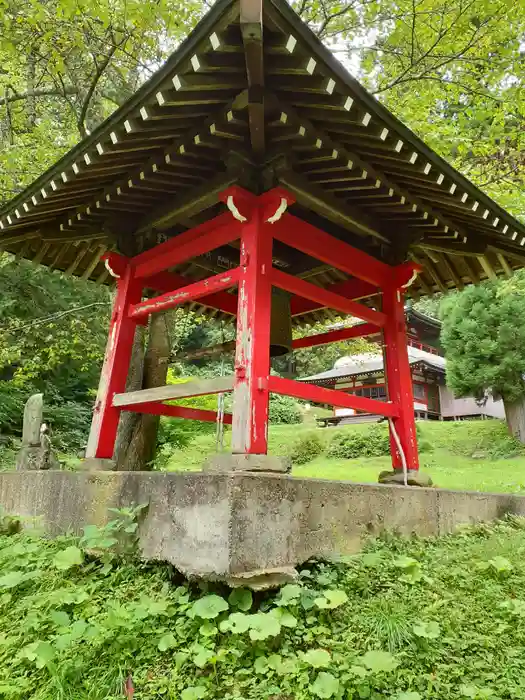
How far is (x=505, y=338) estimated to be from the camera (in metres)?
18.3

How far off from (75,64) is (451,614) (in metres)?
9.26

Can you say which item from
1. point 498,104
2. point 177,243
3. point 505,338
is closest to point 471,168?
point 498,104

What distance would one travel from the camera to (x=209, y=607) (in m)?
2.71

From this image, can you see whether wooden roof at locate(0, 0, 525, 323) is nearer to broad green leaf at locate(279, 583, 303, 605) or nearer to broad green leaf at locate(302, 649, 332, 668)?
broad green leaf at locate(279, 583, 303, 605)

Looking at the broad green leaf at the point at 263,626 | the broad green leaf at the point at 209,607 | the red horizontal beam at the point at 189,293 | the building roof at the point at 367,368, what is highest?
the building roof at the point at 367,368

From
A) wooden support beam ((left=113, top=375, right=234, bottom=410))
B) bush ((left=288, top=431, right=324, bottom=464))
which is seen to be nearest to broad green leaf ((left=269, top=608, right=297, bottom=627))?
wooden support beam ((left=113, top=375, right=234, bottom=410))

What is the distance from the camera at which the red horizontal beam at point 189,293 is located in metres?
3.99

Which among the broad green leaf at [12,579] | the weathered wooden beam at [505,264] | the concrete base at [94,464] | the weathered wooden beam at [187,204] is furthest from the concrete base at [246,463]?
the weathered wooden beam at [505,264]

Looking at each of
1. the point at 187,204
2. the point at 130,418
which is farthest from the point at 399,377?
the point at 130,418

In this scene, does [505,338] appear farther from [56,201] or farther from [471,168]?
[56,201]

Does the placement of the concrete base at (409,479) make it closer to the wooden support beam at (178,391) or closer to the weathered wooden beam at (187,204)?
the wooden support beam at (178,391)

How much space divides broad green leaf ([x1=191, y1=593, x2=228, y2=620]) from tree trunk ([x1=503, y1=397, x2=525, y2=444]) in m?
18.8

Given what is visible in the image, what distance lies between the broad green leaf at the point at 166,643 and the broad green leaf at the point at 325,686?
774 mm

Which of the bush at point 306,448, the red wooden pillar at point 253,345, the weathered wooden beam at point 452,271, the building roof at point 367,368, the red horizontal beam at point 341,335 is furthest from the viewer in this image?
the building roof at point 367,368
